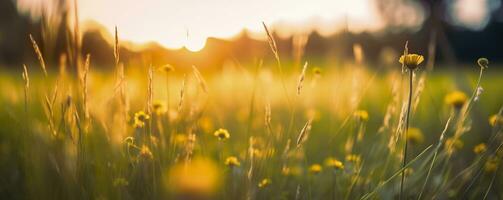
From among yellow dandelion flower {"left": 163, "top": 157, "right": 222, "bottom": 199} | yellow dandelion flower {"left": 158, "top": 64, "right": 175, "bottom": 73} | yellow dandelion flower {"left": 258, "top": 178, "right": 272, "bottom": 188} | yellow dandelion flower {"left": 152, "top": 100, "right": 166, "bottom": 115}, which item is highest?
yellow dandelion flower {"left": 158, "top": 64, "right": 175, "bottom": 73}

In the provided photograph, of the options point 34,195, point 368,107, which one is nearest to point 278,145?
point 34,195

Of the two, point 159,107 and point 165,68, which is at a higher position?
point 165,68

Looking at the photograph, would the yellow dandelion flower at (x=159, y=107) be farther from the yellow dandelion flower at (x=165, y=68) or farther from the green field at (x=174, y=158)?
the yellow dandelion flower at (x=165, y=68)

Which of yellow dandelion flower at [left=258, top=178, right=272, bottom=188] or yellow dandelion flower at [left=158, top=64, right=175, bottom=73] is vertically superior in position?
yellow dandelion flower at [left=158, top=64, right=175, bottom=73]

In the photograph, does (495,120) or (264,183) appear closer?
(495,120)

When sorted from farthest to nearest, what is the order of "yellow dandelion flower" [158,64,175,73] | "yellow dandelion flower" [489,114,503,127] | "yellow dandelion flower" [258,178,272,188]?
1. "yellow dandelion flower" [158,64,175,73]
2. "yellow dandelion flower" [258,178,272,188]
3. "yellow dandelion flower" [489,114,503,127]

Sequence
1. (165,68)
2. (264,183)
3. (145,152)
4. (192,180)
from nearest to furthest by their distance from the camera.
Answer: (192,180), (145,152), (264,183), (165,68)

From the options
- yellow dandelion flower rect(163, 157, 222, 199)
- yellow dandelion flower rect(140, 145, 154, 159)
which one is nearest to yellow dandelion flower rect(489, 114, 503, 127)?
yellow dandelion flower rect(163, 157, 222, 199)

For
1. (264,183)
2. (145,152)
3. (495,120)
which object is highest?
(495,120)

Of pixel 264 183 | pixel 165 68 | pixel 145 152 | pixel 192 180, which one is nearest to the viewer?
pixel 192 180

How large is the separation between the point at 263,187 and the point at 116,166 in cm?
43

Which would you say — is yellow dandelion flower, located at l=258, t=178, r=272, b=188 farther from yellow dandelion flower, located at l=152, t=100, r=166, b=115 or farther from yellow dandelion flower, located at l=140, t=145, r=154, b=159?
yellow dandelion flower, located at l=152, t=100, r=166, b=115

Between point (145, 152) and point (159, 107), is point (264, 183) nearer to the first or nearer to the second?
point (145, 152)

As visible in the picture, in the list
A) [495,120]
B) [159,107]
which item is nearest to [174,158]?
[159,107]
